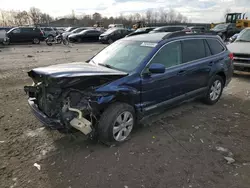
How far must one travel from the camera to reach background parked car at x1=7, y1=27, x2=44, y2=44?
21078mm

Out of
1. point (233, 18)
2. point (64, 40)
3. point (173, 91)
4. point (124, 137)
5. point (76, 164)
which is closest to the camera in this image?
point (76, 164)

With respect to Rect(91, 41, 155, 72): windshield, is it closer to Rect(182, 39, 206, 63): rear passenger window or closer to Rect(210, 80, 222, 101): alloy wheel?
Rect(182, 39, 206, 63): rear passenger window

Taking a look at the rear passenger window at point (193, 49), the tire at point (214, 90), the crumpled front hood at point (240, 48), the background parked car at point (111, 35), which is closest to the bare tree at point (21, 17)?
the background parked car at point (111, 35)

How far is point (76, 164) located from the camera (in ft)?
9.78

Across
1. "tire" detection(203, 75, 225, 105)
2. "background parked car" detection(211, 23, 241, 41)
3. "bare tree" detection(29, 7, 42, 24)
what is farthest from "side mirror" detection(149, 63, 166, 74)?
"bare tree" detection(29, 7, 42, 24)

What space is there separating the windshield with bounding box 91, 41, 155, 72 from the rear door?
35.1 inches

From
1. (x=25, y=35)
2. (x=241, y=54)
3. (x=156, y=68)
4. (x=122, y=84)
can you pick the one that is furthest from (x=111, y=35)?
(x=122, y=84)

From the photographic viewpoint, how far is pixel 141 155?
3.19 meters

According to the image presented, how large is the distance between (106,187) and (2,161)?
5.35 feet

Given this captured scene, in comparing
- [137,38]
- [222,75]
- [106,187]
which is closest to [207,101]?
[222,75]

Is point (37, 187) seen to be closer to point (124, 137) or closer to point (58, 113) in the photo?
point (58, 113)

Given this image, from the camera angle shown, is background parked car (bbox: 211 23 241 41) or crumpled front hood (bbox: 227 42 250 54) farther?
background parked car (bbox: 211 23 241 41)

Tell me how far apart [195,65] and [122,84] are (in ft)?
6.31

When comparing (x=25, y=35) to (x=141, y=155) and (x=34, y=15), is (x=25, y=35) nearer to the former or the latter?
(x=141, y=155)
